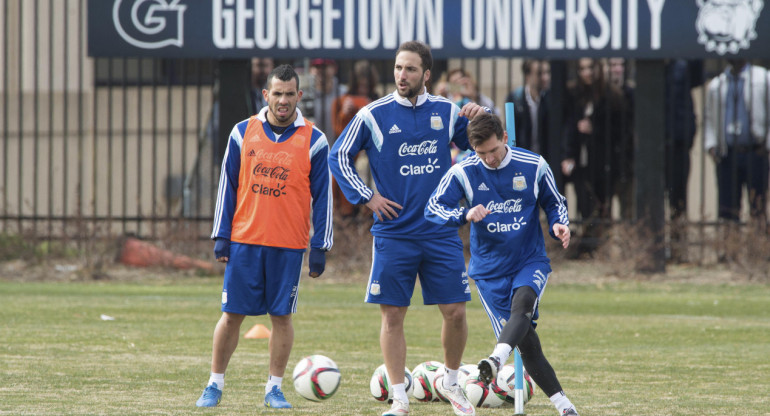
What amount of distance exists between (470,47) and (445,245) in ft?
25.8

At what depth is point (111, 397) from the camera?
6.82 metres

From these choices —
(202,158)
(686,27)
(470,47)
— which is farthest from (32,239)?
(686,27)

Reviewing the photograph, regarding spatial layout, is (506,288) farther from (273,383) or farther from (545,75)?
(545,75)

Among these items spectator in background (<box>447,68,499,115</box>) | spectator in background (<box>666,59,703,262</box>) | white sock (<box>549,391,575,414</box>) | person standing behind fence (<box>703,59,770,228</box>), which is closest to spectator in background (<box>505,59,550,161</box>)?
spectator in background (<box>447,68,499,115</box>)

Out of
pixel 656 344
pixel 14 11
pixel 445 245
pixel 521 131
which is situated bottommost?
pixel 656 344

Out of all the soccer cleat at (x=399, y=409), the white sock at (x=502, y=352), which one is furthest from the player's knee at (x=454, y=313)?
the white sock at (x=502, y=352)

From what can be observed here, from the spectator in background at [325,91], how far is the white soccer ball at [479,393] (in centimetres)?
863

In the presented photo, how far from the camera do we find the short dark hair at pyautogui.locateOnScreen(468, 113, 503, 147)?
627 centimetres

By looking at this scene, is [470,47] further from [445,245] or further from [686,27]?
[445,245]

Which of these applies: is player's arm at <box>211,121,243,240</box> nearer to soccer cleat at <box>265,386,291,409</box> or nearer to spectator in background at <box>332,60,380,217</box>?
soccer cleat at <box>265,386,291,409</box>

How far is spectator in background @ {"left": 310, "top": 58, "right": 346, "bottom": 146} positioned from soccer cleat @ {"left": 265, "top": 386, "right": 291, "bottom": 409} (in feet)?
28.7

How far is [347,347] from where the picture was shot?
9.33m

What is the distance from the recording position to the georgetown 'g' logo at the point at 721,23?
46.3 ft

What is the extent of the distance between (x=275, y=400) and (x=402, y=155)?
1559mm
